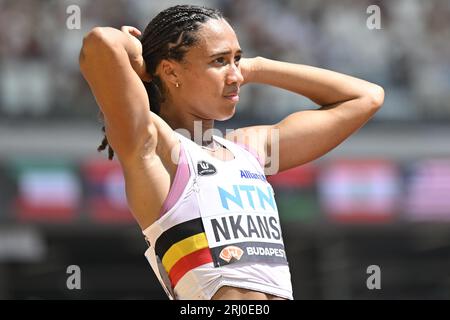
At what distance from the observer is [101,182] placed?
9914mm

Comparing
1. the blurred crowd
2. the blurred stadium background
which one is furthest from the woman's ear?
the blurred crowd

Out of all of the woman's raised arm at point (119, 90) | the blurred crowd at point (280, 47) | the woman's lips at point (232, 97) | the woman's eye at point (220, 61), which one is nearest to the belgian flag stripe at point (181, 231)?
the woman's raised arm at point (119, 90)

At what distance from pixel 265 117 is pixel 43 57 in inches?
92.3

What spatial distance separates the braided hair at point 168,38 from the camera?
4.21m

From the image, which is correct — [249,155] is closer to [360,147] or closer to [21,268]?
[360,147]

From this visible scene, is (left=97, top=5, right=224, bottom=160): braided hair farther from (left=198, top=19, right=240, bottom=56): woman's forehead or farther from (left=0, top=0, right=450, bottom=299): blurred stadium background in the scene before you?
(left=0, top=0, right=450, bottom=299): blurred stadium background

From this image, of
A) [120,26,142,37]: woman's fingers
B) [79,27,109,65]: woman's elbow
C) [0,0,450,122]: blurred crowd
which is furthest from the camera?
[0,0,450,122]: blurred crowd

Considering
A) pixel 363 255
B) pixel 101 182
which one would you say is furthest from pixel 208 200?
pixel 363 255

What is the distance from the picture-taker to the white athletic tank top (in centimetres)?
398

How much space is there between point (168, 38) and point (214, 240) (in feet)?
2.79

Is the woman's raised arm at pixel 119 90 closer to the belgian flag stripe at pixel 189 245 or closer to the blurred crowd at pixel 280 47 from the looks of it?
the belgian flag stripe at pixel 189 245

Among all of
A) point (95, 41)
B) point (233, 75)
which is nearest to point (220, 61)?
point (233, 75)

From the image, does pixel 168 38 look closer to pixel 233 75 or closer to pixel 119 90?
pixel 233 75

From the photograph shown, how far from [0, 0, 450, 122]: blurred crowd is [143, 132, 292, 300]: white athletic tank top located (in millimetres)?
6325
